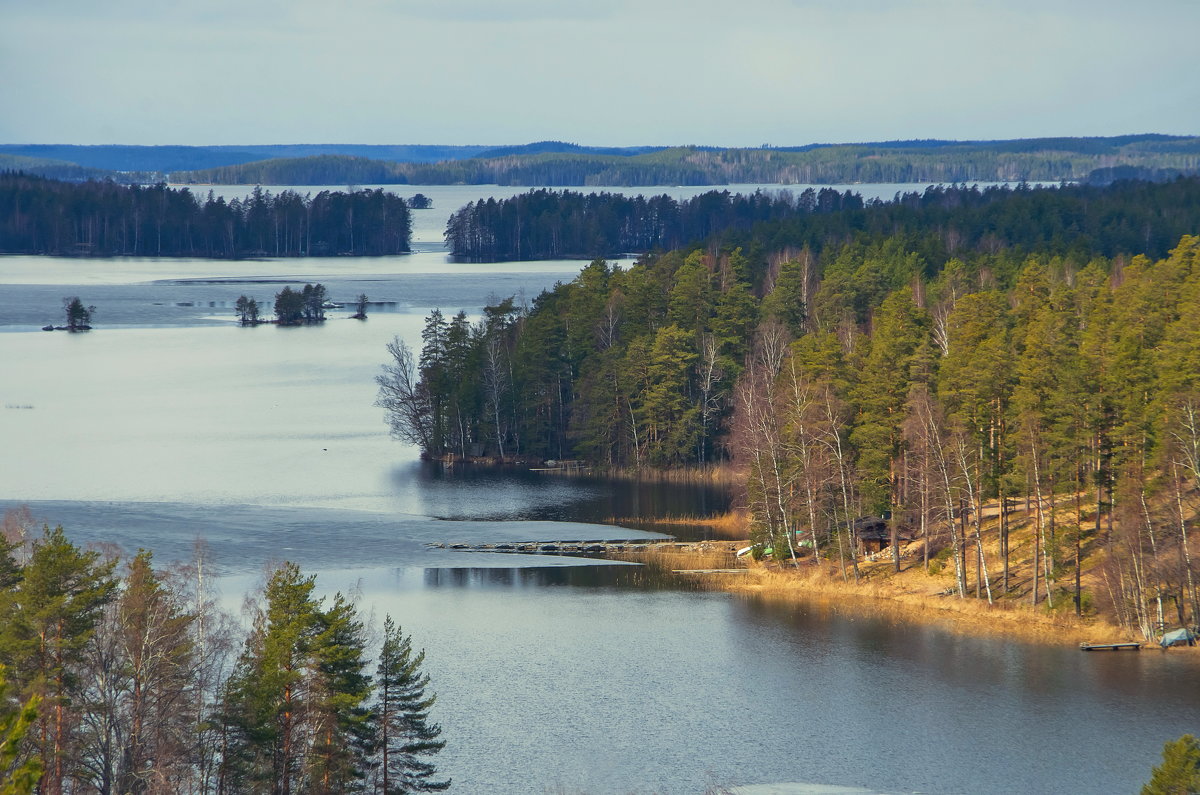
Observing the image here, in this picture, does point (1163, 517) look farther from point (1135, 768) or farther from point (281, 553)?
point (281, 553)

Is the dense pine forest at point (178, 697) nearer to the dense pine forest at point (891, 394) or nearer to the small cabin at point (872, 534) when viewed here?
the dense pine forest at point (891, 394)

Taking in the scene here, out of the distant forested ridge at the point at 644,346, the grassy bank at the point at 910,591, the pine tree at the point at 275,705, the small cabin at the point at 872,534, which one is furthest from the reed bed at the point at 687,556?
the pine tree at the point at 275,705

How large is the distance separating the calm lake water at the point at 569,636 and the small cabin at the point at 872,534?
6.88 m

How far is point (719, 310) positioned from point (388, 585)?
121 feet

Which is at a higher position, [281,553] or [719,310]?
[719,310]

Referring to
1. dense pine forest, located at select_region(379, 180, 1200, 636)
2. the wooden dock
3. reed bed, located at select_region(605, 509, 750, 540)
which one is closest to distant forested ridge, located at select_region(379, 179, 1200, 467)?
dense pine forest, located at select_region(379, 180, 1200, 636)

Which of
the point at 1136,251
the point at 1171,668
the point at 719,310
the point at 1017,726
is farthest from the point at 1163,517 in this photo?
the point at 1136,251

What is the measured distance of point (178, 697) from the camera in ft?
95.9

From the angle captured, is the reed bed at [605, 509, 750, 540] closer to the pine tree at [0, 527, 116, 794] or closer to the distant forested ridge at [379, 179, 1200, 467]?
the distant forested ridge at [379, 179, 1200, 467]

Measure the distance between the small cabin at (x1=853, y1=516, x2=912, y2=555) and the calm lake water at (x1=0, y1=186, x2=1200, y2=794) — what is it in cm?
688

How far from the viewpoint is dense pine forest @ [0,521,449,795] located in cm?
2816

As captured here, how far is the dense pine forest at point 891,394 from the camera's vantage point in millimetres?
46906

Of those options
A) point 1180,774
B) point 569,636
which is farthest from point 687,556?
point 1180,774

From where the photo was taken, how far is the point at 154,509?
64.2m
